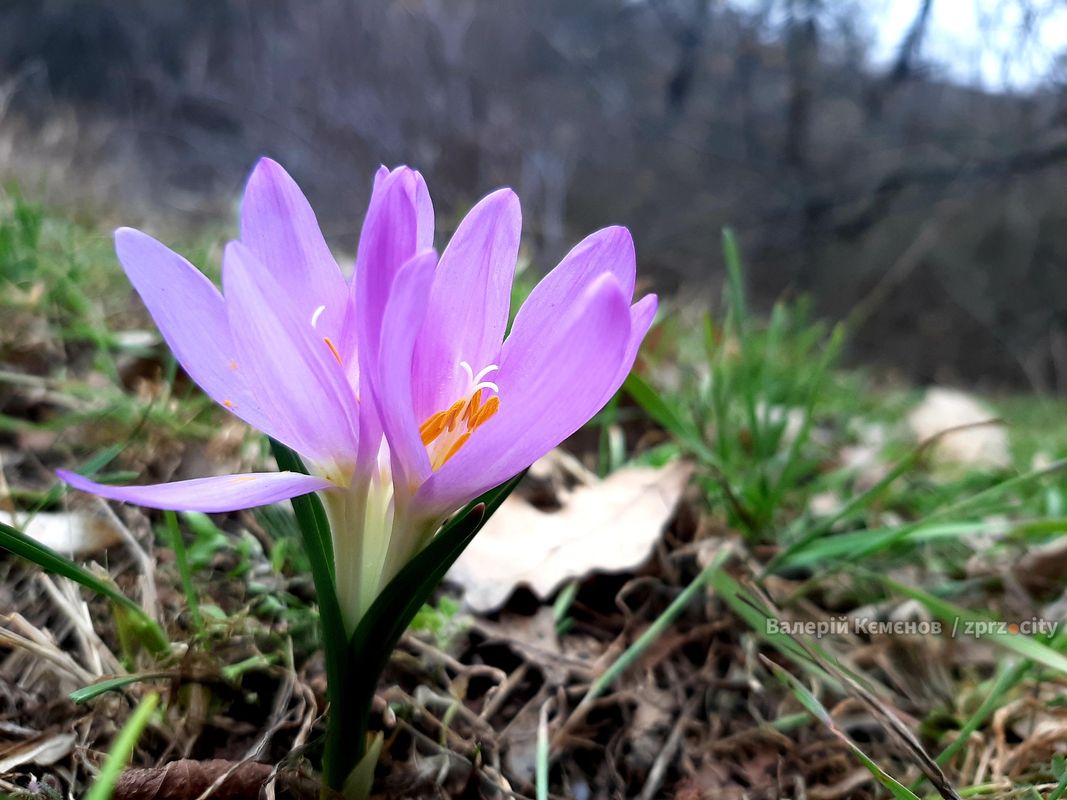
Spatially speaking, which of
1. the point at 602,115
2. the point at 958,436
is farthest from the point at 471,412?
the point at 602,115

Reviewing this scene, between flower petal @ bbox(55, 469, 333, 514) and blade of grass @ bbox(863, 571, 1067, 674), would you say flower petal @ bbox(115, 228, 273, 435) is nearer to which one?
flower petal @ bbox(55, 469, 333, 514)

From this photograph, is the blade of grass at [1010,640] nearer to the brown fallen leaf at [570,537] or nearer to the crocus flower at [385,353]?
the brown fallen leaf at [570,537]

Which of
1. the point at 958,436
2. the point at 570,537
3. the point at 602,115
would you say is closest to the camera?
the point at 570,537

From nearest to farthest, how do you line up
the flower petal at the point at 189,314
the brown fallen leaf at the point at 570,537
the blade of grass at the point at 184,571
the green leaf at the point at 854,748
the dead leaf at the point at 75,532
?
the flower petal at the point at 189,314 < the green leaf at the point at 854,748 < the blade of grass at the point at 184,571 < the dead leaf at the point at 75,532 < the brown fallen leaf at the point at 570,537

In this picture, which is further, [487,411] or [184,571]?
[184,571]

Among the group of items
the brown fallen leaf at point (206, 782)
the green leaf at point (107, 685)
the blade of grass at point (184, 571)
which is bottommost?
the brown fallen leaf at point (206, 782)

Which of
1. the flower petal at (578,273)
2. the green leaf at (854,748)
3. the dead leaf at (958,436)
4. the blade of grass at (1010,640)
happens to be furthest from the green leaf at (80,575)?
the dead leaf at (958,436)

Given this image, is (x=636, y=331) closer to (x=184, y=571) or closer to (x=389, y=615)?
(x=389, y=615)
